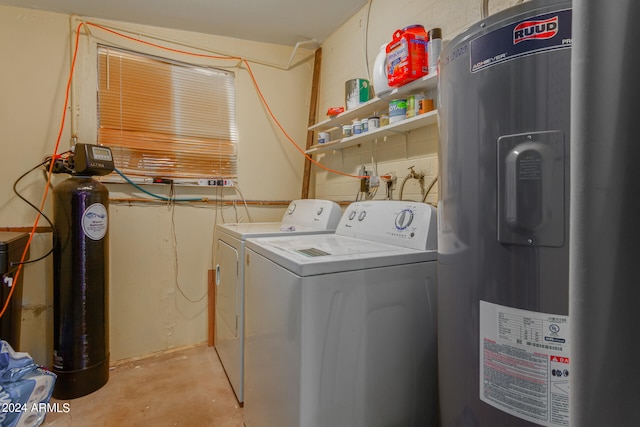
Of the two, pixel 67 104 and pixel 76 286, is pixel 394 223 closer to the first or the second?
pixel 76 286

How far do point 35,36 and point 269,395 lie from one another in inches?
108

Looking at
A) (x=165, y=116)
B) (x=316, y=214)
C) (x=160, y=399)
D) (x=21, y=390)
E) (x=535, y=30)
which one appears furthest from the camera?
(x=165, y=116)

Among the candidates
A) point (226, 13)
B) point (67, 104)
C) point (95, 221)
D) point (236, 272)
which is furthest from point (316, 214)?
point (67, 104)

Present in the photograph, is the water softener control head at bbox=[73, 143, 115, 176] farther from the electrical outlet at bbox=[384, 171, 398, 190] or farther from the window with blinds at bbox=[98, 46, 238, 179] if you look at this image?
the electrical outlet at bbox=[384, 171, 398, 190]

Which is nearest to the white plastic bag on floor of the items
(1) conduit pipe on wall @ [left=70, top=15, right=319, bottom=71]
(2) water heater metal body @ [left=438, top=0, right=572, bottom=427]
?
(2) water heater metal body @ [left=438, top=0, right=572, bottom=427]

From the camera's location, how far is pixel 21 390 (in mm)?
1529

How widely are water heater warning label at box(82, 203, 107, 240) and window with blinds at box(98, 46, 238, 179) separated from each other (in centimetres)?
45

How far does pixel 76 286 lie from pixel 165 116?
135 cm

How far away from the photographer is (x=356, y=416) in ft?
3.40

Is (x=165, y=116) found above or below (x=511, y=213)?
above

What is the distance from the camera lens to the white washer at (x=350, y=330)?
0.98 meters

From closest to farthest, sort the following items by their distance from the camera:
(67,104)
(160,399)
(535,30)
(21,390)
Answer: (535,30)
(21,390)
(160,399)
(67,104)

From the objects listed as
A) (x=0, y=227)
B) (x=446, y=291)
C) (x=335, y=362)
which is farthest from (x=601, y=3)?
(x=0, y=227)

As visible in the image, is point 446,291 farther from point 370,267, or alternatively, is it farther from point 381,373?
point 381,373
